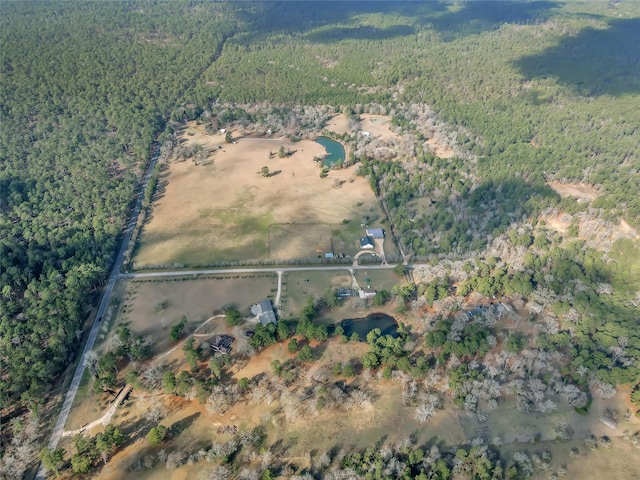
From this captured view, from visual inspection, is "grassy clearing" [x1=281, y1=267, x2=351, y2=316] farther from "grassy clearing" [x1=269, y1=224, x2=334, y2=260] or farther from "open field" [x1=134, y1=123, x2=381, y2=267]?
"open field" [x1=134, y1=123, x2=381, y2=267]

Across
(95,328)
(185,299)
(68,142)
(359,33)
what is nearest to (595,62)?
(359,33)

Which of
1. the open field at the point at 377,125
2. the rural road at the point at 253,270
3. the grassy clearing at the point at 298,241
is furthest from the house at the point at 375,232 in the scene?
the open field at the point at 377,125

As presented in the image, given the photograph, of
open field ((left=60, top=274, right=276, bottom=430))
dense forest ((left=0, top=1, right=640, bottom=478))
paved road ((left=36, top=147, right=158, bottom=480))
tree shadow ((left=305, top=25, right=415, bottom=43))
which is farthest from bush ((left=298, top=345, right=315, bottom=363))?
tree shadow ((left=305, top=25, right=415, bottom=43))

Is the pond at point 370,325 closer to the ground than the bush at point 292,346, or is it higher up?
closer to the ground

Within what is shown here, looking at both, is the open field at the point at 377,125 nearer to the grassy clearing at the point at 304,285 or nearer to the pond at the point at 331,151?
the pond at the point at 331,151

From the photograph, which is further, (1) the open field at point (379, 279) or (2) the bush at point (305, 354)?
(1) the open field at point (379, 279)

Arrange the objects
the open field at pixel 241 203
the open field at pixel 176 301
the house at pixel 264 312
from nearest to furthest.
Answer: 1. the open field at pixel 176 301
2. the house at pixel 264 312
3. the open field at pixel 241 203

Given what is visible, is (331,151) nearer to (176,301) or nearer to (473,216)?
(473,216)
